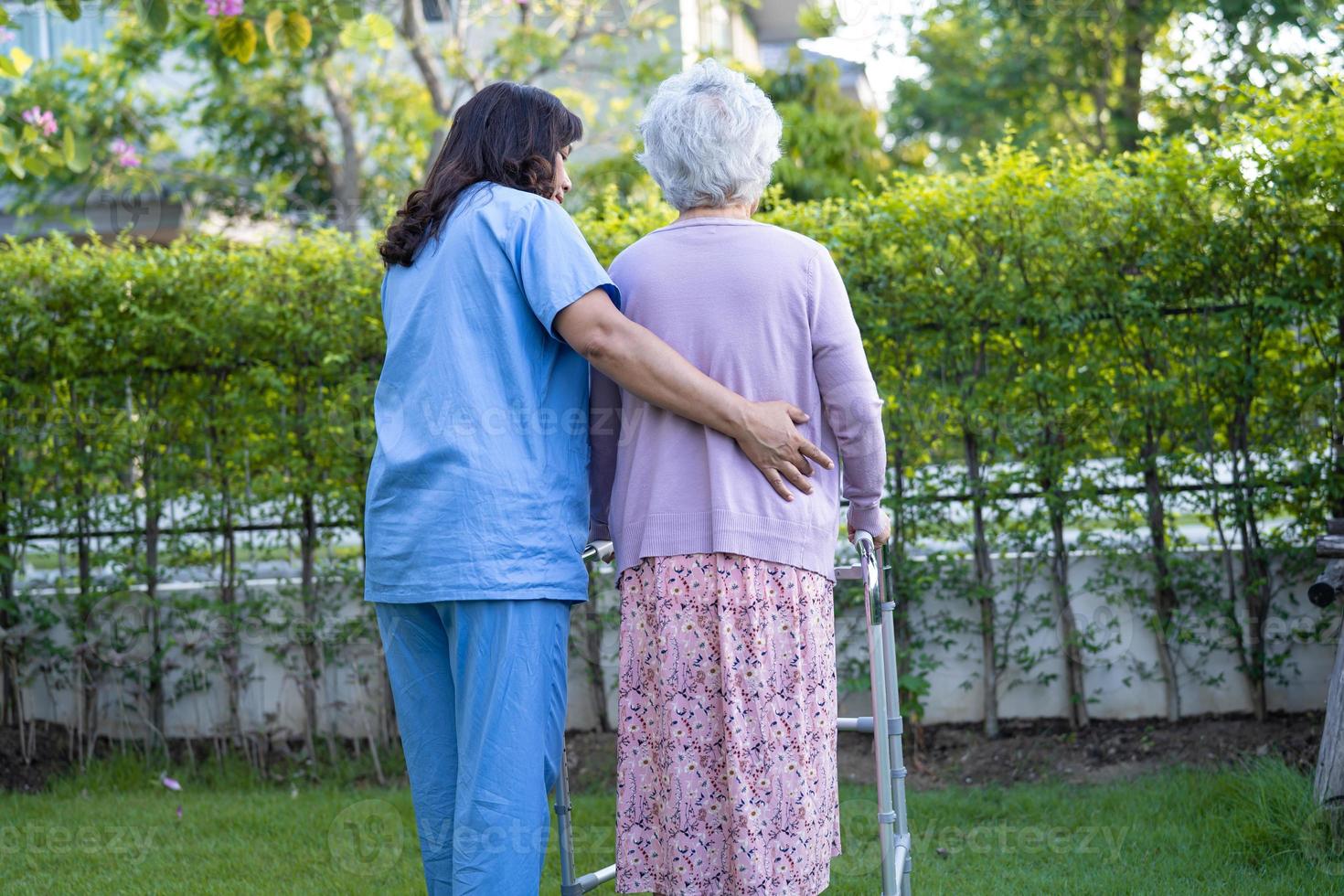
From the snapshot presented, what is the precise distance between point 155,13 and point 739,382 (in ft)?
8.61

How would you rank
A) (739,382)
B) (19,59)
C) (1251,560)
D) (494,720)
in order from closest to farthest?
(494,720) → (739,382) → (19,59) → (1251,560)

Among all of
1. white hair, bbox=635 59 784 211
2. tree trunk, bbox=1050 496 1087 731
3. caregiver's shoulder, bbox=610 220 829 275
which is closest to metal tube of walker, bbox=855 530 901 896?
caregiver's shoulder, bbox=610 220 829 275

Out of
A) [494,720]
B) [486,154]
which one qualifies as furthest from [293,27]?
[494,720]

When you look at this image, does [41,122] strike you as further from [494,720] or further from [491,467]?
[494,720]

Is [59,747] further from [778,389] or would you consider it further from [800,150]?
[800,150]

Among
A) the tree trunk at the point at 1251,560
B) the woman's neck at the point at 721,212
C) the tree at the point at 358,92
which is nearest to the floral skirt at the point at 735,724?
the woman's neck at the point at 721,212

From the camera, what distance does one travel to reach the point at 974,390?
4320 millimetres

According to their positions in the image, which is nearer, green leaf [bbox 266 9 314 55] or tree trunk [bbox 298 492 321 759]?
green leaf [bbox 266 9 314 55]

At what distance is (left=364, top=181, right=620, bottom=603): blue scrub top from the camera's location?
81.7 inches

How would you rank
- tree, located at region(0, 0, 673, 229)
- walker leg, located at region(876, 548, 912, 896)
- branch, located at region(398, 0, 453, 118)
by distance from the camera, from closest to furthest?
1. walker leg, located at region(876, 548, 912, 896)
2. branch, located at region(398, 0, 453, 118)
3. tree, located at region(0, 0, 673, 229)

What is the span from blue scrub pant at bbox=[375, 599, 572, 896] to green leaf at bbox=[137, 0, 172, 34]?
97.7 inches

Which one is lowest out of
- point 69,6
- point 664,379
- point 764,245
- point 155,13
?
point 664,379

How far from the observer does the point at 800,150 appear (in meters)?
10.9

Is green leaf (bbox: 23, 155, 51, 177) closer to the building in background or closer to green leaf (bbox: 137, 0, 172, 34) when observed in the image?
green leaf (bbox: 137, 0, 172, 34)
